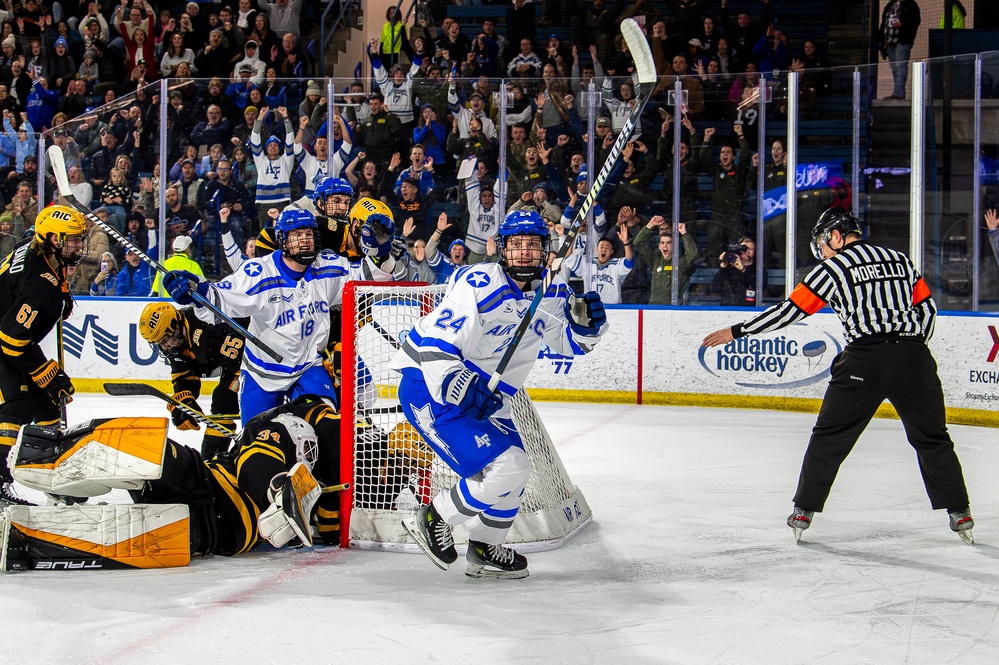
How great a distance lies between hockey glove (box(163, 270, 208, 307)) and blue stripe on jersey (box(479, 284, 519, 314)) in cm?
148

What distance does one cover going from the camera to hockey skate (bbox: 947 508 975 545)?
390 cm

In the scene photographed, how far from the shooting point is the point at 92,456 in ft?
11.5

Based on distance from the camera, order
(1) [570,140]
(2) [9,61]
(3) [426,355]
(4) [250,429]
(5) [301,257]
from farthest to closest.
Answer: (2) [9,61], (1) [570,140], (5) [301,257], (4) [250,429], (3) [426,355]

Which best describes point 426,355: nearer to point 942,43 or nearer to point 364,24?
point 942,43

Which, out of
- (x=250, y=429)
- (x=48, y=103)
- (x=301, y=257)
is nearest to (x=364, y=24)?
Answer: (x=48, y=103)

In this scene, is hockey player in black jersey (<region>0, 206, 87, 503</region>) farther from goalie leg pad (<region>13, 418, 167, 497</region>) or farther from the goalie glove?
the goalie glove

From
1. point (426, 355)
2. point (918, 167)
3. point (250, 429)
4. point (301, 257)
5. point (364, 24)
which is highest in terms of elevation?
point (364, 24)

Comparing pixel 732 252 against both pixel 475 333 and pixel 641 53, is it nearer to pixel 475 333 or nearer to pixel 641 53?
pixel 641 53

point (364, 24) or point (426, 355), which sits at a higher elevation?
point (364, 24)

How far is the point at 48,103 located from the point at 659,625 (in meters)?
9.49

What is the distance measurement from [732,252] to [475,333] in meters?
5.07

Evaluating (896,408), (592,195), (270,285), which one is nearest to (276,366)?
(270,285)

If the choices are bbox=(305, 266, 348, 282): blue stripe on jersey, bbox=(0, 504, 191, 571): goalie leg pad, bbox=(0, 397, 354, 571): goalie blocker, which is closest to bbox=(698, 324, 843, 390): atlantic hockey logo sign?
bbox=(305, 266, 348, 282): blue stripe on jersey

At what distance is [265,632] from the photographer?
2.83 metres
